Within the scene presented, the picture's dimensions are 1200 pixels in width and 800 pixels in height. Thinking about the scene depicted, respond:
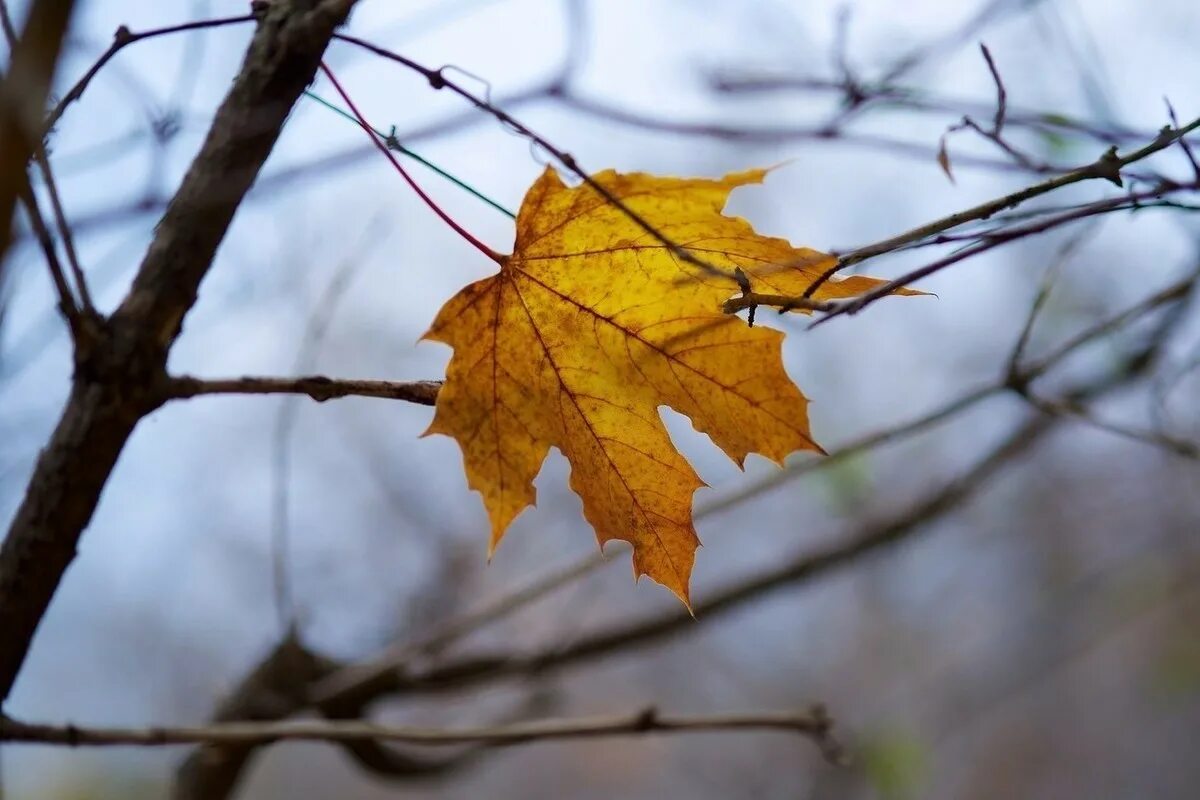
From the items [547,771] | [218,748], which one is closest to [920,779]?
[218,748]

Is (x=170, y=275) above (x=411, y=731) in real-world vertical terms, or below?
above

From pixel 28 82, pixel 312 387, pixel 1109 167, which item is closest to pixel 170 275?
pixel 312 387

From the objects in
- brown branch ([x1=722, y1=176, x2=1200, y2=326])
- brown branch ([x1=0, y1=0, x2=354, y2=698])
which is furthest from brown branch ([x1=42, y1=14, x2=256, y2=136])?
brown branch ([x1=722, y1=176, x2=1200, y2=326])

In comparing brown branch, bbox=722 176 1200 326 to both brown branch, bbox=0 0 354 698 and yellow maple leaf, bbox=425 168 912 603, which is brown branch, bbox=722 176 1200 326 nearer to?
yellow maple leaf, bbox=425 168 912 603

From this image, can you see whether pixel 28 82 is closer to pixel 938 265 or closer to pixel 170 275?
pixel 170 275

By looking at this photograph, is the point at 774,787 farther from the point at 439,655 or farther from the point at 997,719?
the point at 439,655

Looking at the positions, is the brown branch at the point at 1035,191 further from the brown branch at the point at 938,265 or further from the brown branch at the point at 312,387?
the brown branch at the point at 312,387

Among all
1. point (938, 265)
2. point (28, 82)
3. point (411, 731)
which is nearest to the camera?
point (28, 82)
